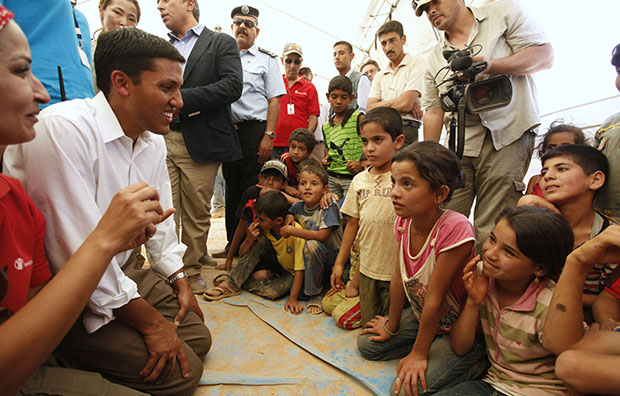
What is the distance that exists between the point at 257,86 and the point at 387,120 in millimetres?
1692

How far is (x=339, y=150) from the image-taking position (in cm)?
299

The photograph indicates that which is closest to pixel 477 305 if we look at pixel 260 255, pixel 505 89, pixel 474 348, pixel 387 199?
pixel 474 348

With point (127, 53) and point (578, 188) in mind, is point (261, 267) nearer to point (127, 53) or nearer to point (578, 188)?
point (127, 53)

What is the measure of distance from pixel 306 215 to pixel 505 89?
1.58m

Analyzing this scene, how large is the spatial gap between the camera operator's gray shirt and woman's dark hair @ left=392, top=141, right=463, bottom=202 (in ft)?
1.82

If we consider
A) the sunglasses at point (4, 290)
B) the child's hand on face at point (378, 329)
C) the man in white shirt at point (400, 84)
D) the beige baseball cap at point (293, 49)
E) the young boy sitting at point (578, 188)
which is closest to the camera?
the sunglasses at point (4, 290)

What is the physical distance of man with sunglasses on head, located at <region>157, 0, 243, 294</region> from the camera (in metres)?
2.54

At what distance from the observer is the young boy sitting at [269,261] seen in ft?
8.18

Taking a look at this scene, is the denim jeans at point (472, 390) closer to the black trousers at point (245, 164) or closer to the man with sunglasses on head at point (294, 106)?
the black trousers at point (245, 164)

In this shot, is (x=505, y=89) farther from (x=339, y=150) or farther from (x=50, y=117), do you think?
(x=50, y=117)

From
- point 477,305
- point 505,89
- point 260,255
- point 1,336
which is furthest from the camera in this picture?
point 260,255

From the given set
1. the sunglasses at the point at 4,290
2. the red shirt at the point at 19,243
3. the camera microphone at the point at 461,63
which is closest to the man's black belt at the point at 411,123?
the camera microphone at the point at 461,63

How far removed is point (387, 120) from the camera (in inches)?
80.7

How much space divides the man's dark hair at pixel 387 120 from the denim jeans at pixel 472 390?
4.52 ft
